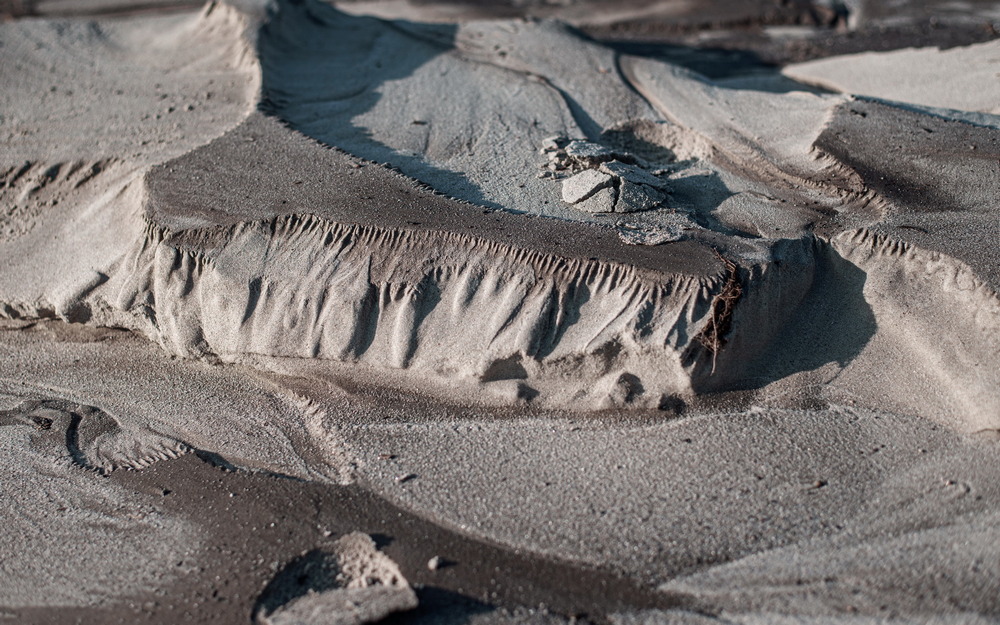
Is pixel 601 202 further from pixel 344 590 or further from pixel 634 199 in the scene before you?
pixel 344 590

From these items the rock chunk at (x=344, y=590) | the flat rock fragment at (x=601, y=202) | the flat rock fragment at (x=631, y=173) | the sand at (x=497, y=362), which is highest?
the flat rock fragment at (x=631, y=173)

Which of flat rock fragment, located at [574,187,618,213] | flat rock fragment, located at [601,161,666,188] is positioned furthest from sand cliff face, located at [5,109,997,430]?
flat rock fragment, located at [601,161,666,188]

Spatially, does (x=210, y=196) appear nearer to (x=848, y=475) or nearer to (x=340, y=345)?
(x=340, y=345)

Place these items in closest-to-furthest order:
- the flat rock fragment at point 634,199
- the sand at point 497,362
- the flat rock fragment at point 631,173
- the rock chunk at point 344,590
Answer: the rock chunk at point 344,590, the sand at point 497,362, the flat rock fragment at point 634,199, the flat rock fragment at point 631,173

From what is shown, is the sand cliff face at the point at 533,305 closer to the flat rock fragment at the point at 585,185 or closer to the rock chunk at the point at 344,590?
the flat rock fragment at the point at 585,185

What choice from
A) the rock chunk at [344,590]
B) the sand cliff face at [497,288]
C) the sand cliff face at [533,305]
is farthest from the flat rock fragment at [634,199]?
the rock chunk at [344,590]

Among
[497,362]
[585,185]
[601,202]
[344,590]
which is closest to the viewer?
[344,590]

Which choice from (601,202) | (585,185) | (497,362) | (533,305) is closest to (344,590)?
(497,362)
